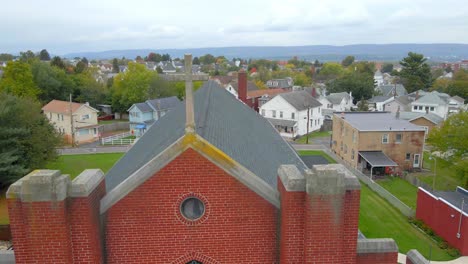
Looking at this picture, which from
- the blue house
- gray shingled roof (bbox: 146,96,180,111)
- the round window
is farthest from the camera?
gray shingled roof (bbox: 146,96,180,111)

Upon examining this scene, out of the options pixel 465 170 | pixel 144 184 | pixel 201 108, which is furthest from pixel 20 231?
pixel 465 170

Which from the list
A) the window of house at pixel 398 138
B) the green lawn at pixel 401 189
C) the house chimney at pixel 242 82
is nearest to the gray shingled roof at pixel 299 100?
the window of house at pixel 398 138

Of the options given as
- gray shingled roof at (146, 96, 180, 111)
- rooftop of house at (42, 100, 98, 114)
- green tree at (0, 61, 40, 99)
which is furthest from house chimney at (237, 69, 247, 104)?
green tree at (0, 61, 40, 99)

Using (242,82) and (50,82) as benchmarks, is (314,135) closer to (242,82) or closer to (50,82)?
(242,82)

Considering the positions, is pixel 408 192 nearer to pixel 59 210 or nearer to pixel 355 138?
pixel 355 138

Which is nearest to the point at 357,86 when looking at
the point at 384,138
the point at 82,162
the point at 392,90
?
the point at 392,90

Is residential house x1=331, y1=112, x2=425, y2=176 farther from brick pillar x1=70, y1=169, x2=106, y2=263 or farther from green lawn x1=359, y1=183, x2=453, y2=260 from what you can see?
brick pillar x1=70, y1=169, x2=106, y2=263

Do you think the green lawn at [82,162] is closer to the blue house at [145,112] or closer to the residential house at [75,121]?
the residential house at [75,121]
